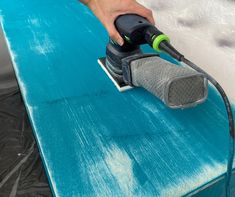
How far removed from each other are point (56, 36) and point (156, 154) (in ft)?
1.57

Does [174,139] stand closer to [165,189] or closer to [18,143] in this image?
[165,189]

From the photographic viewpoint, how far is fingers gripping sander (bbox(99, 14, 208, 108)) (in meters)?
0.48

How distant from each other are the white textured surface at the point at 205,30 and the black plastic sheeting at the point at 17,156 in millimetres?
592

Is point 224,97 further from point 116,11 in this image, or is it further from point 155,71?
point 116,11

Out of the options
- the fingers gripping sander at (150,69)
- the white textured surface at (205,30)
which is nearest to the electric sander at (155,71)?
the fingers gripping sander at (150,69)

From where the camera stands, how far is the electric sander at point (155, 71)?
47 centimetres

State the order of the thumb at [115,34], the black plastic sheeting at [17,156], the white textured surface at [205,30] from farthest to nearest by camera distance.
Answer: the black plastic sheeting at [17,156]
the white textured surface at [205,30]
the thumb at [115,34]

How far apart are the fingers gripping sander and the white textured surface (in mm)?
221

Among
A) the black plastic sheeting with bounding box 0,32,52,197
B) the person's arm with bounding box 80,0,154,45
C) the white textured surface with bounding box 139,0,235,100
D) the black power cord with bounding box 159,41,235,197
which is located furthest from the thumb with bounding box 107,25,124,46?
the black plastic sheeting with bounding box 0,32,52,197

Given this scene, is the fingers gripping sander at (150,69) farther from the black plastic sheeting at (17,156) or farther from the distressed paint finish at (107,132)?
the black plastic sheeting at (17,156)

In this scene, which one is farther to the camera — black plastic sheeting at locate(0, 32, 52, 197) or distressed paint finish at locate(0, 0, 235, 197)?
black plastic sheeting at locate(0, 32, 52, 197)

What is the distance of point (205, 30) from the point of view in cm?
84

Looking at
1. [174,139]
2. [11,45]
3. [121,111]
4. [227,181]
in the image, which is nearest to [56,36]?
[11,45]

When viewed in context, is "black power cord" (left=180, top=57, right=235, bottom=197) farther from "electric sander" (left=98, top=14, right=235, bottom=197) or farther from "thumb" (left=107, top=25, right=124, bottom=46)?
"thumb" (left=107, top=25, right=124, bottom=46)
